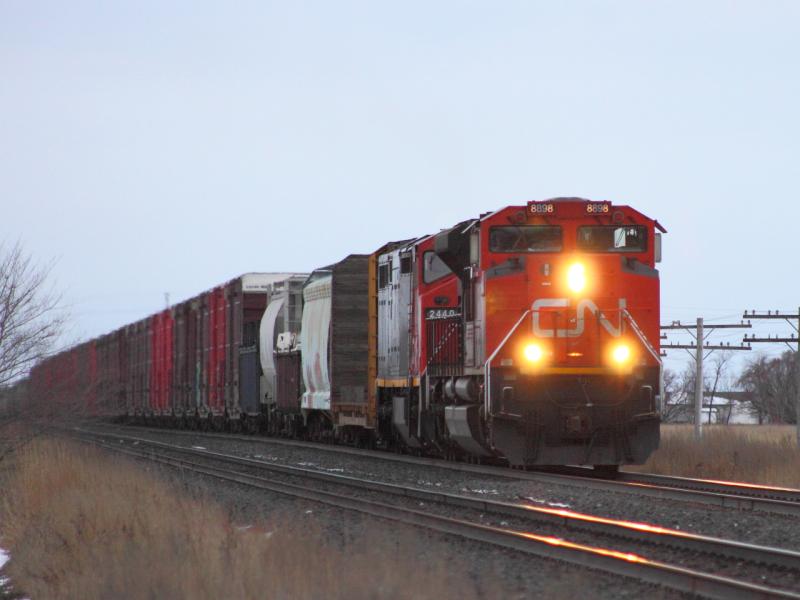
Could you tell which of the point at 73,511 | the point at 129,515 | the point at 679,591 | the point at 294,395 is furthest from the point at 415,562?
the point at 294,395

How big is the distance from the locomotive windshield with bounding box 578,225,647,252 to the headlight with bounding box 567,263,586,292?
335mm

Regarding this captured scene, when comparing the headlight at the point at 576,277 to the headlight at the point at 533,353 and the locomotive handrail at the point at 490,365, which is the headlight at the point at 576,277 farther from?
the headlight at the point at 533,353

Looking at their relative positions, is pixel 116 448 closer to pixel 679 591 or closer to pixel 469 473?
pixel 469 473

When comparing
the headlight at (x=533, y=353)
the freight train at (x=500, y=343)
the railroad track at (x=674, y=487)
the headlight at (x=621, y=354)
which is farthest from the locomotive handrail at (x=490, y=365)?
the headlight at (x=621, y=354)

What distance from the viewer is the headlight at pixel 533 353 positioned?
16469mm

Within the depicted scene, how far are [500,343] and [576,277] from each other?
1304mm

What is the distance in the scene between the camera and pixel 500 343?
16547 millimetres

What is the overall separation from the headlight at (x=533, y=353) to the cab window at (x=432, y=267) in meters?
2.93

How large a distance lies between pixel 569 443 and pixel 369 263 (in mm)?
8251

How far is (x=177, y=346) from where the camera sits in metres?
42.2

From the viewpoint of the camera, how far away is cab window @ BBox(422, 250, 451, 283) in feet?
63.0

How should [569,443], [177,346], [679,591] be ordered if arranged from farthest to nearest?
[177,346] < [569,443] < [679,591]

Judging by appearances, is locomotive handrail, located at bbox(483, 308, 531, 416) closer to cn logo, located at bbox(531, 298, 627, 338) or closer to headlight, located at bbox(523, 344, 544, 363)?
cn logo, located at bbox(531, 298, 627, 338)

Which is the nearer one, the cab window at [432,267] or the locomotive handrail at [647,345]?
the locomotive handrail at [647,345]
